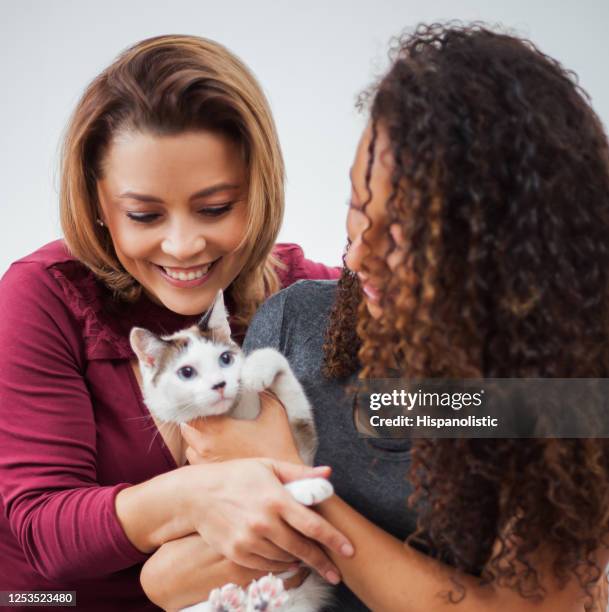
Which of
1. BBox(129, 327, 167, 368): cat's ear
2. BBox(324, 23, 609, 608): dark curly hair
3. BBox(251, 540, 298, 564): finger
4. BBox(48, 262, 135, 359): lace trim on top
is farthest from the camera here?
BBox(48, 262, 135, 359): lace trim on top

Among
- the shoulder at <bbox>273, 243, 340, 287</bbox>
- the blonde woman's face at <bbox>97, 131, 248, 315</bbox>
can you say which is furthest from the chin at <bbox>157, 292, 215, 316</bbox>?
the shoulder at <bbox>273, 243, 340, 287</bbox>

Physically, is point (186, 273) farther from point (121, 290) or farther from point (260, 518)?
point (260, 518)

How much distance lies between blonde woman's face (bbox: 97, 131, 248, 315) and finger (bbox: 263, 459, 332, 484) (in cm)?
30

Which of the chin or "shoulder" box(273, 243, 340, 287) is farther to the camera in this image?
"shoulder" box(273, 243, 340, 287)

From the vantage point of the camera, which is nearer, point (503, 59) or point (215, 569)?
point (503, 59)

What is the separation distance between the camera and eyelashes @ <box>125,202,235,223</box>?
3.30 ft

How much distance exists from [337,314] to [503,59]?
0.38 m

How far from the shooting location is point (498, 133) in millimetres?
733

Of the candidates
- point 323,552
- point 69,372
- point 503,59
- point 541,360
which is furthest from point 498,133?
point 69,372

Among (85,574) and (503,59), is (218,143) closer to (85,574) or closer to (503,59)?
(503,59)

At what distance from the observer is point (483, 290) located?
0.76 meters

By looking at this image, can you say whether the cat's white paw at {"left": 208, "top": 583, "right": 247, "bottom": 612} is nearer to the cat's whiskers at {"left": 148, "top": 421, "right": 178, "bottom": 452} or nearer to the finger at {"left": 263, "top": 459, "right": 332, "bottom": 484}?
the finger at {"left": 263, "top": 459, "right": 332, "bottom": 484}

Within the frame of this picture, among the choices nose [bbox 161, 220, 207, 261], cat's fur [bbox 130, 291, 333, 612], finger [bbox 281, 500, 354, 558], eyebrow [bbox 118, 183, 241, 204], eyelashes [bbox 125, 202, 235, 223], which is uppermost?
eyebrow [bbox 118, 183, 241, 204]

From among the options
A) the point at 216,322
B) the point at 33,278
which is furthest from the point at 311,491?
the point at 33,278
